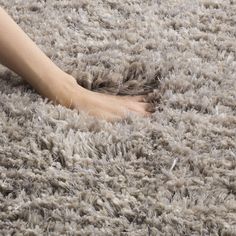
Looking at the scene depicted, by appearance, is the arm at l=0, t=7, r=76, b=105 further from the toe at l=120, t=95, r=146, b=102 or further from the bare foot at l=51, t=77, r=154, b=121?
the toe at l=120, t=95, r=146, b=102

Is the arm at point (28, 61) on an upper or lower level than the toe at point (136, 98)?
upper

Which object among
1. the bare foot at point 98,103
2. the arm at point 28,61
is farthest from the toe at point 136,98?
the arm at point 28,61

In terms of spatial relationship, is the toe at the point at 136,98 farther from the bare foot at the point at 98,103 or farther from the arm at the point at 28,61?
the arm at the point at 28,61

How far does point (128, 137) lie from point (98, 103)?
0.13 metres

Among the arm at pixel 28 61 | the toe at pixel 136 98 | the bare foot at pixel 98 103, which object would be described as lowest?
the toe at pixel 136 98

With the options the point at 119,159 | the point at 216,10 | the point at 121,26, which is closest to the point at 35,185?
the point at 119,159

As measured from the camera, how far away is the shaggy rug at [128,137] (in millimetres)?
706

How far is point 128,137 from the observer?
84 centimetres

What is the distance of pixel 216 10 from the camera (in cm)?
126

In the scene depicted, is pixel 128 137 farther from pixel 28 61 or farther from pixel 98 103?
pixel 28 61

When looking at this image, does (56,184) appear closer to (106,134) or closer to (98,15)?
(106,134)

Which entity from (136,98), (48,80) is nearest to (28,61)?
(48,80)

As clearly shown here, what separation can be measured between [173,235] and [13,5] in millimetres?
776

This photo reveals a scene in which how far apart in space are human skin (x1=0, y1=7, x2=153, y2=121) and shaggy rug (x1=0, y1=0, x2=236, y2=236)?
28 millimetres
